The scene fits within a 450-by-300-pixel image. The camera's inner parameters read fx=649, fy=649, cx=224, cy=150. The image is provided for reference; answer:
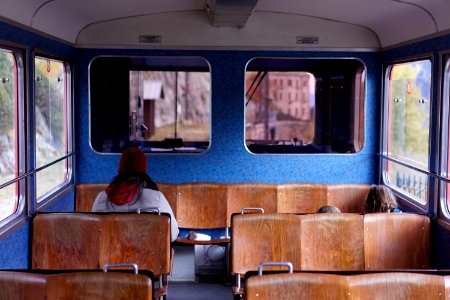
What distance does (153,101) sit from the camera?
279 inches

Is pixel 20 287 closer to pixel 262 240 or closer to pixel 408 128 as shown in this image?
pixel 262 240

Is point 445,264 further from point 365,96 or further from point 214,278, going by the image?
point 365,96

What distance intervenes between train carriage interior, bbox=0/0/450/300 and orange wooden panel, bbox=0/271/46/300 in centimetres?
146

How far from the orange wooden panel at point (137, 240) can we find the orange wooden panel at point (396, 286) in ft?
5.66

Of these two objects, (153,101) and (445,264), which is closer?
(445,264)

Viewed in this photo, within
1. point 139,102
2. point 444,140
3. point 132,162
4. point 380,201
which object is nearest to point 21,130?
point 132,162

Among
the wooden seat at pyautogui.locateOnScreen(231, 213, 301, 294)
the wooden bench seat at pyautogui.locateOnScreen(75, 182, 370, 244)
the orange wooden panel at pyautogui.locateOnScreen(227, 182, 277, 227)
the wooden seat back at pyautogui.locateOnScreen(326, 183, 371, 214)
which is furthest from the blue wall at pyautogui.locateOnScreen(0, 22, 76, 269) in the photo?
the wooden seat back at pyautogui.locateOnScreen(326, 183, 371, 214)

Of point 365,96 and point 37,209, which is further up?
point 365,96

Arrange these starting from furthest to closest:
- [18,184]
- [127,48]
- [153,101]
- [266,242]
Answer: [153,101]
[127,48]
[18,184]
[266,242]

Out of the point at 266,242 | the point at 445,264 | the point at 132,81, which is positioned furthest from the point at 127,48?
the point at 445,264

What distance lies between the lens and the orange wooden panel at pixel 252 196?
5.91 metres

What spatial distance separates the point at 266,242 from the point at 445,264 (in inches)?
59.2

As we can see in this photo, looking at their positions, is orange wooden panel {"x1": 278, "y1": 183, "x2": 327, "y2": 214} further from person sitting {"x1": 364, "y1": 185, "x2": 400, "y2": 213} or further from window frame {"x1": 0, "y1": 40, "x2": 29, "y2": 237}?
window frame {"x1": 0, "y1": 40, "x2": 29, "y2": 237}

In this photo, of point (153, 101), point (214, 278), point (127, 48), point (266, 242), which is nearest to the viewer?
point (266, 242)
